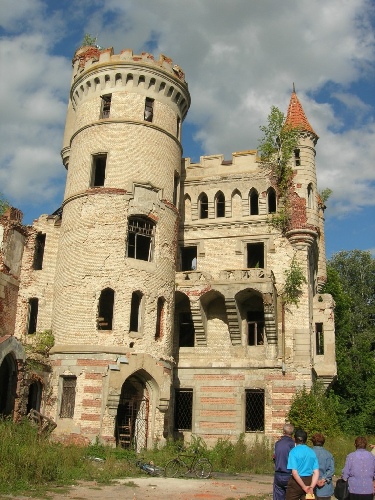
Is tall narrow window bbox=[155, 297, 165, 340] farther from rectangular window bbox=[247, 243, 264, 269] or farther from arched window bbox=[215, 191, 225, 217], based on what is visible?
arched window bbox=[215, 191, 225, 217]

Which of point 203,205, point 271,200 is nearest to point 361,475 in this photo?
point 271,200

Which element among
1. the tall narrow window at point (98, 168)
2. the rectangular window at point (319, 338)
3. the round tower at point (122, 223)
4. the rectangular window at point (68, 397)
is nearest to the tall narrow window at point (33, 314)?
the round tower at point (122, 223)

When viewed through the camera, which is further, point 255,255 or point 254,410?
point 255,255

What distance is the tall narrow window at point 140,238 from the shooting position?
85.5ft

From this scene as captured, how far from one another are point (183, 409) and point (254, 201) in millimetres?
11420

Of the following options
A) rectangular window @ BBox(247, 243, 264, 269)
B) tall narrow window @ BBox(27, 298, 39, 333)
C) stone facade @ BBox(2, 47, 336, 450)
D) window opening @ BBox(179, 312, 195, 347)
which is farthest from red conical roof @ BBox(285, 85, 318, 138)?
tall narrow window @ BBox(27, 298, 39, 333)

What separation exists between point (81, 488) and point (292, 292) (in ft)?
50.7

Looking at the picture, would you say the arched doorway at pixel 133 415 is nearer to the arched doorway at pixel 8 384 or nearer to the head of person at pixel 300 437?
the arched doorway at pixel 8 384

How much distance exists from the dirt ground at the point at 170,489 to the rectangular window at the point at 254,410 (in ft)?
26.7

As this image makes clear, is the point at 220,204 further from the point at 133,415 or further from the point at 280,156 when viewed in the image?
the point at 133,415

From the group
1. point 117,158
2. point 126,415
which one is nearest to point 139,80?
point 117,158

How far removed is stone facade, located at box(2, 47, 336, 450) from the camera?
78.7 ft

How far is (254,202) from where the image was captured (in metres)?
29.9

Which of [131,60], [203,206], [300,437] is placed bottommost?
[300,437]
